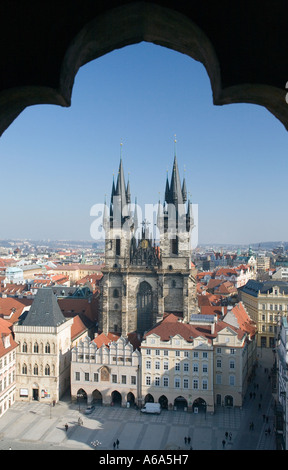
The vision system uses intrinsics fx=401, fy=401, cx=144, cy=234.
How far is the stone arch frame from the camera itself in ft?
11.0

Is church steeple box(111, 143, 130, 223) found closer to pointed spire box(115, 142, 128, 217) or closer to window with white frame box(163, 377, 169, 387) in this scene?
pointed spire box(115, 142, 128, 217)

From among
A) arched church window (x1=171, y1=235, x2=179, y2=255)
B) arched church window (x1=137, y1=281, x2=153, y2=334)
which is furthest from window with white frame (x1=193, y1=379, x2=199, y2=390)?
arched church window (x1=171, y1=235, x2=179, y2=255)

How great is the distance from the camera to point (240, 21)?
10.8 ft

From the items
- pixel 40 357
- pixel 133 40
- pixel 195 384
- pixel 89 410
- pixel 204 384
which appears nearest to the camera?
pixel 133 40

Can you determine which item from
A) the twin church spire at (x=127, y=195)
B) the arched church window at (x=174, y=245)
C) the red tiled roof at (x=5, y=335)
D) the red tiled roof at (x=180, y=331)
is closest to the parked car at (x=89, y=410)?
the red tiled roof at (x=180, y=331)

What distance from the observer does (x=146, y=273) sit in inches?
1890

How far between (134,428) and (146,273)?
1894 cm

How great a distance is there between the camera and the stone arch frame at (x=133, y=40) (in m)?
3.34

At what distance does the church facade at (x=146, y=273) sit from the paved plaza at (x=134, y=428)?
12049mm

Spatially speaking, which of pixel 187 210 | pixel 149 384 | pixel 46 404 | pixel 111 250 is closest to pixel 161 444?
pixel 149 384

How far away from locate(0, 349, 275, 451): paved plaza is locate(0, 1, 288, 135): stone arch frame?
29.7 metres

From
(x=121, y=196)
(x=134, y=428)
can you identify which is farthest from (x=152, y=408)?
(x=121, y=196)

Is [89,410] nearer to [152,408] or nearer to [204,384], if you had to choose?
[152,408]

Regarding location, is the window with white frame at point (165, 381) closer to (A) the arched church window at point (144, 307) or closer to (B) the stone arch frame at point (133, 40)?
(A) the arched church window at point (144, 307)
